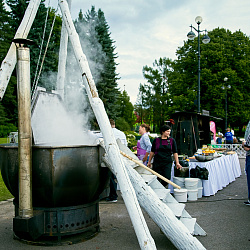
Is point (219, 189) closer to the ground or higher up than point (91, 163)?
closer to the ground

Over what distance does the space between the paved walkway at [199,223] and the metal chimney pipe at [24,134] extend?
832mm

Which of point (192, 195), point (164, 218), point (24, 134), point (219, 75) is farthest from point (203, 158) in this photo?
point (219, 75)

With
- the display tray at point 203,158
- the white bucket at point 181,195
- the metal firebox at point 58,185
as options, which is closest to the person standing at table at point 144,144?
the white bucket at point 181,195

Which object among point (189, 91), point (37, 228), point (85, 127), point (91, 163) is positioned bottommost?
point (37, 228)

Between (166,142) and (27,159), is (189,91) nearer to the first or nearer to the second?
(166,142)

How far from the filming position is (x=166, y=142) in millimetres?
6520

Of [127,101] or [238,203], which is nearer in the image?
[238,203]

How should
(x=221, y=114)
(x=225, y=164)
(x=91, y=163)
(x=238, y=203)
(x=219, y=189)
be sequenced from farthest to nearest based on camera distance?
(x=221, y=114)
(x=225, y=164)
(x=219, y=189)
(x=238, y=203)
(x=91, y=163)

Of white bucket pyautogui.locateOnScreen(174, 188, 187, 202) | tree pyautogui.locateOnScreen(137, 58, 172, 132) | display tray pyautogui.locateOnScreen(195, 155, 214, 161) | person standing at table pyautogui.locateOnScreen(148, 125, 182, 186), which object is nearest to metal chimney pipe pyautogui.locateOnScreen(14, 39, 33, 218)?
person standing at table pyautogui.locateOnScreen(148, 125, 182, 186)

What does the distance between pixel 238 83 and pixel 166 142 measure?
2935 centimetres

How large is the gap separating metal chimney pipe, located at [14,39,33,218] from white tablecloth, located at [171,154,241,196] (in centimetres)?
528

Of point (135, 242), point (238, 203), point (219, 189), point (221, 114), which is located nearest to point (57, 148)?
point (135, 242)

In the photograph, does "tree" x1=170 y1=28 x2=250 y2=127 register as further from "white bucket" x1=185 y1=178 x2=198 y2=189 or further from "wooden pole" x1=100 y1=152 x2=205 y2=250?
"wooden pole" x1=100 y1=152 x2=205 y2=250

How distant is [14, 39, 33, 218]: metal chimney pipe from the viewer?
3996mm
